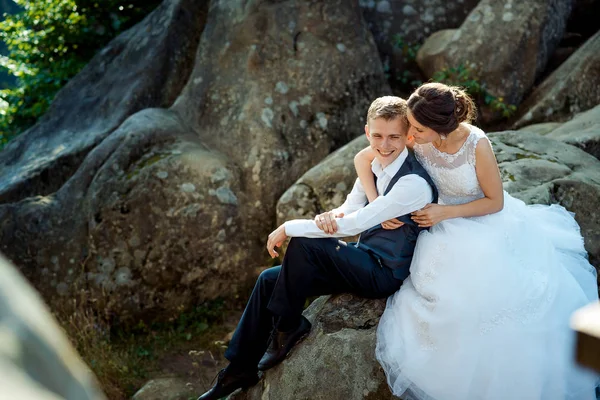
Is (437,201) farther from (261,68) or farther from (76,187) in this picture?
(76,187)

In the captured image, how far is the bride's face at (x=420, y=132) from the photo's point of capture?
3.52 meters

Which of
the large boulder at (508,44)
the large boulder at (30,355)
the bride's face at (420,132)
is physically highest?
the large boulder at (30,355)

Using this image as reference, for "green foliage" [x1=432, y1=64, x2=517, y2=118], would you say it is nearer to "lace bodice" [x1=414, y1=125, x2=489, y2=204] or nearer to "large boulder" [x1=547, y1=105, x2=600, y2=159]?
"large boulder" [x1=547, y1=105, x2=600, y2=159]

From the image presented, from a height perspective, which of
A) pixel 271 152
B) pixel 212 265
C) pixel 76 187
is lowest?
pixel 212 265

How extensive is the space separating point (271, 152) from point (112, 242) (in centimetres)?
171

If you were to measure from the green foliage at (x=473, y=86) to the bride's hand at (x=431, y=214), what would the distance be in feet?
11.0

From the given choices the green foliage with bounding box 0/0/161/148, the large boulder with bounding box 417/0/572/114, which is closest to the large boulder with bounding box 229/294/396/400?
the large boulder with bounding box 417/0/572/114

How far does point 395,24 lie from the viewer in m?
7.45

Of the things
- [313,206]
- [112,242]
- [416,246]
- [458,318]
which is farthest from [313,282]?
[112,242]

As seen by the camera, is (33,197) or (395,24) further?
(395,24)

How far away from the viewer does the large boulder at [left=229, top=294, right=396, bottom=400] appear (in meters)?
3.40

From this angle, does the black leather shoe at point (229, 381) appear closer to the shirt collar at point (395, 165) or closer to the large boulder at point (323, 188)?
the shirt collar at point (395, 165)

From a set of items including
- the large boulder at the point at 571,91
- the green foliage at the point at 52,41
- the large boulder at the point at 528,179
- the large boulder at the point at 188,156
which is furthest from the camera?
the green foliage at the point at 52,41

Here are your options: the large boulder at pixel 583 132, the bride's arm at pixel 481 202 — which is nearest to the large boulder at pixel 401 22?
the large boulder at pixel 583 132
